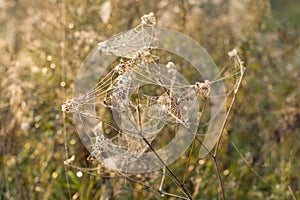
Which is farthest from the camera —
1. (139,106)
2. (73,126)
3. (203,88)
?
(73,126)

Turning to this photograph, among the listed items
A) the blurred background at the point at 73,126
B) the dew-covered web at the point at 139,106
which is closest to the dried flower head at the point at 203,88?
the dew-covered web at the point at 139,106

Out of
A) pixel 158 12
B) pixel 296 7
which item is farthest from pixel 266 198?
pixel 296 7

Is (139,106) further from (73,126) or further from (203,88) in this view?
(73,126)

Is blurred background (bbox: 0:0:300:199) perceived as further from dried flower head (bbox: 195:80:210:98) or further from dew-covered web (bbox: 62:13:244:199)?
dried flower head (bbox: 195:80:210:98)

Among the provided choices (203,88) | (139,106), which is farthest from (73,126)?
(203,88)

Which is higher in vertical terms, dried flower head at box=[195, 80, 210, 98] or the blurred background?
dried flower head at box=[195, 80, 210, 98]

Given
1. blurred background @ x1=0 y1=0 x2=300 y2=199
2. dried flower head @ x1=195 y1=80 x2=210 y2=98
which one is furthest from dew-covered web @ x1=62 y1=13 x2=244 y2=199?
blurred background @ x1=0 y1=0 x2=300 y2=199

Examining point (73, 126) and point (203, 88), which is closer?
point (203, 88)

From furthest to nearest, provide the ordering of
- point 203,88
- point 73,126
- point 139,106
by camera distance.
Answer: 1. point 73,126
2. point 139,106
3. point 203,88
